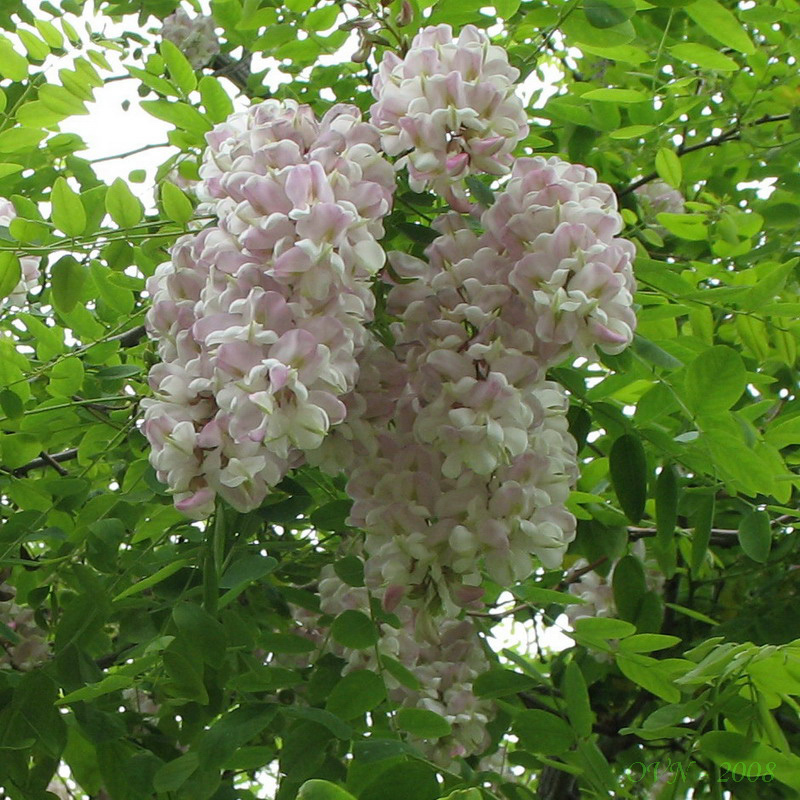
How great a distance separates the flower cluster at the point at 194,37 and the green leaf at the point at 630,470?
84cm

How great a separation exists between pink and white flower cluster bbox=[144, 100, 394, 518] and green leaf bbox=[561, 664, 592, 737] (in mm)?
292

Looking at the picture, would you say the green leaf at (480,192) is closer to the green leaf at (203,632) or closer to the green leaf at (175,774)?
the green leaf at (203,632)

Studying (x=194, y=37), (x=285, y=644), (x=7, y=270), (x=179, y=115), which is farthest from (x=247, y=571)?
(x=194, y=37)

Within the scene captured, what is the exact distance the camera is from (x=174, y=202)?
28.7 inches

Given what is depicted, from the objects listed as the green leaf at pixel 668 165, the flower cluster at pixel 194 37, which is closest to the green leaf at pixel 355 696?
the green leaf at pixel 668 165

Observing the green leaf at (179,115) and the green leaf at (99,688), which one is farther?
the green leaf at (179,115)

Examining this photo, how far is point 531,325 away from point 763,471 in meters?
0.19

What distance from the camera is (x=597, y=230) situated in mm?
636

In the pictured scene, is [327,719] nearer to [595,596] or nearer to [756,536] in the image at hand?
[756,536]

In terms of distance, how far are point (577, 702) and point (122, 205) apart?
0.48 meters

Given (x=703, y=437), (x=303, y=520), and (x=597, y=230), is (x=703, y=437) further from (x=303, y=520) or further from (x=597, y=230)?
(x=303, y=520)

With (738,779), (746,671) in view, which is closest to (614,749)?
(738,779)

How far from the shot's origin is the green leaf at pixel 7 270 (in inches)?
28.7

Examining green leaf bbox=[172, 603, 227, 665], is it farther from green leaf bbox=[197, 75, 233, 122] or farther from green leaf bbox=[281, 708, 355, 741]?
green leaf bbox=[197, 75, 233, 122]
